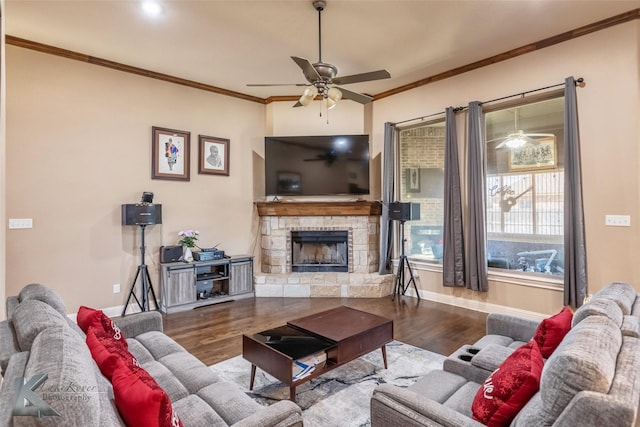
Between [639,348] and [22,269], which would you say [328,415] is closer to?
[639,348]

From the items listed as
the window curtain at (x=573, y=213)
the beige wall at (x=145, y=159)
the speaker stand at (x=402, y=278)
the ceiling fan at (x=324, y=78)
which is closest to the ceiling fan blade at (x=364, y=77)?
the ceiling fan at (x=324, y=78)

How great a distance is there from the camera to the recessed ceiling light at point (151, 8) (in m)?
3.25

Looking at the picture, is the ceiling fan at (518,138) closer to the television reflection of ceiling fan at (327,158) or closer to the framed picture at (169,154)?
the television reflection of ceiling fan at (327,158)

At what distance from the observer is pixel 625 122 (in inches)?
138

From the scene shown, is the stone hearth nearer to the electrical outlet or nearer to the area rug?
the area rug

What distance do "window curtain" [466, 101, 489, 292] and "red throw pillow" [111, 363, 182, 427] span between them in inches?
163

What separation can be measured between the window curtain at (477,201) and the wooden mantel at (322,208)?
160 centimetres

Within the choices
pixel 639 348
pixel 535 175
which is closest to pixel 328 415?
pixel 639 348

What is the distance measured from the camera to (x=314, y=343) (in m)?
2.57

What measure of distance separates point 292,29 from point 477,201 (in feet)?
10.1

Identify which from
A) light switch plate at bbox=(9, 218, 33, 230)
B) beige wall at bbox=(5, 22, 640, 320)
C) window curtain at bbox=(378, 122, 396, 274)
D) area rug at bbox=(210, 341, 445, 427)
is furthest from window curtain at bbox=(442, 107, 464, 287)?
light switch plate at bbox=(9, 218, 33, 230)

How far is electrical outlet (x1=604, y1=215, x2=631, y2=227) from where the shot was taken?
138 inches

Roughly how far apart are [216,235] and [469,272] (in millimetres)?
3737

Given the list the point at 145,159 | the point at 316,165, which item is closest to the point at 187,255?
the point at 145,159
